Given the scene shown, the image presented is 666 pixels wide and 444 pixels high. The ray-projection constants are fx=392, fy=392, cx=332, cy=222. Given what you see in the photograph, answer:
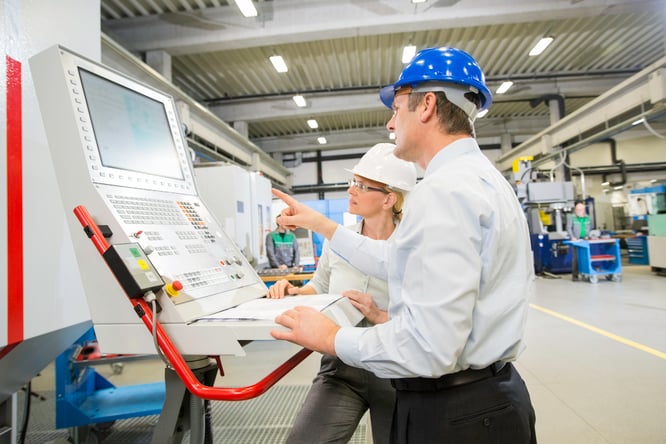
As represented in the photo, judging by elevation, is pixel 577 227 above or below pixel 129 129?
below

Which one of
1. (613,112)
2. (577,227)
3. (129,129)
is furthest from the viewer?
(577,227)

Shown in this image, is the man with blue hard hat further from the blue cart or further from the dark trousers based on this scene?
the blue cart

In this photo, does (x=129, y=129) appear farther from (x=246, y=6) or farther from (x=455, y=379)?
(x=246, y=6)

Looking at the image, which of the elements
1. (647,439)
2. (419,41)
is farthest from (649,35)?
(647,439)

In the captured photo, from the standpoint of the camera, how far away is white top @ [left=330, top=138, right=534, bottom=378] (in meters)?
0.74

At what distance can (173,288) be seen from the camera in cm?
92

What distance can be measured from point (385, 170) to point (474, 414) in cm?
102

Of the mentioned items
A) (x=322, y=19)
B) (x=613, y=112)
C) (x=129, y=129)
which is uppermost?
(x=322, y=19)

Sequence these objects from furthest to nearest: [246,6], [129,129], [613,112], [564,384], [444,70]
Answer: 1. [613,112]
2. [246,6]
3. [564,384]
4. [129,129]
5. [444,70]

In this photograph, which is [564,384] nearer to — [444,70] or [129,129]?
[444,70]

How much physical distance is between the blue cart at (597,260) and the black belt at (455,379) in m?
7.70

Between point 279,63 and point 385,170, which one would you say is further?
point 279,63

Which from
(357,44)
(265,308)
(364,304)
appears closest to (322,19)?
(357,44)

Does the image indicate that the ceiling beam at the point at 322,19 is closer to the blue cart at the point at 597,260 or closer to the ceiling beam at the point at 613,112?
the ceiling beam at the point at 613,112
